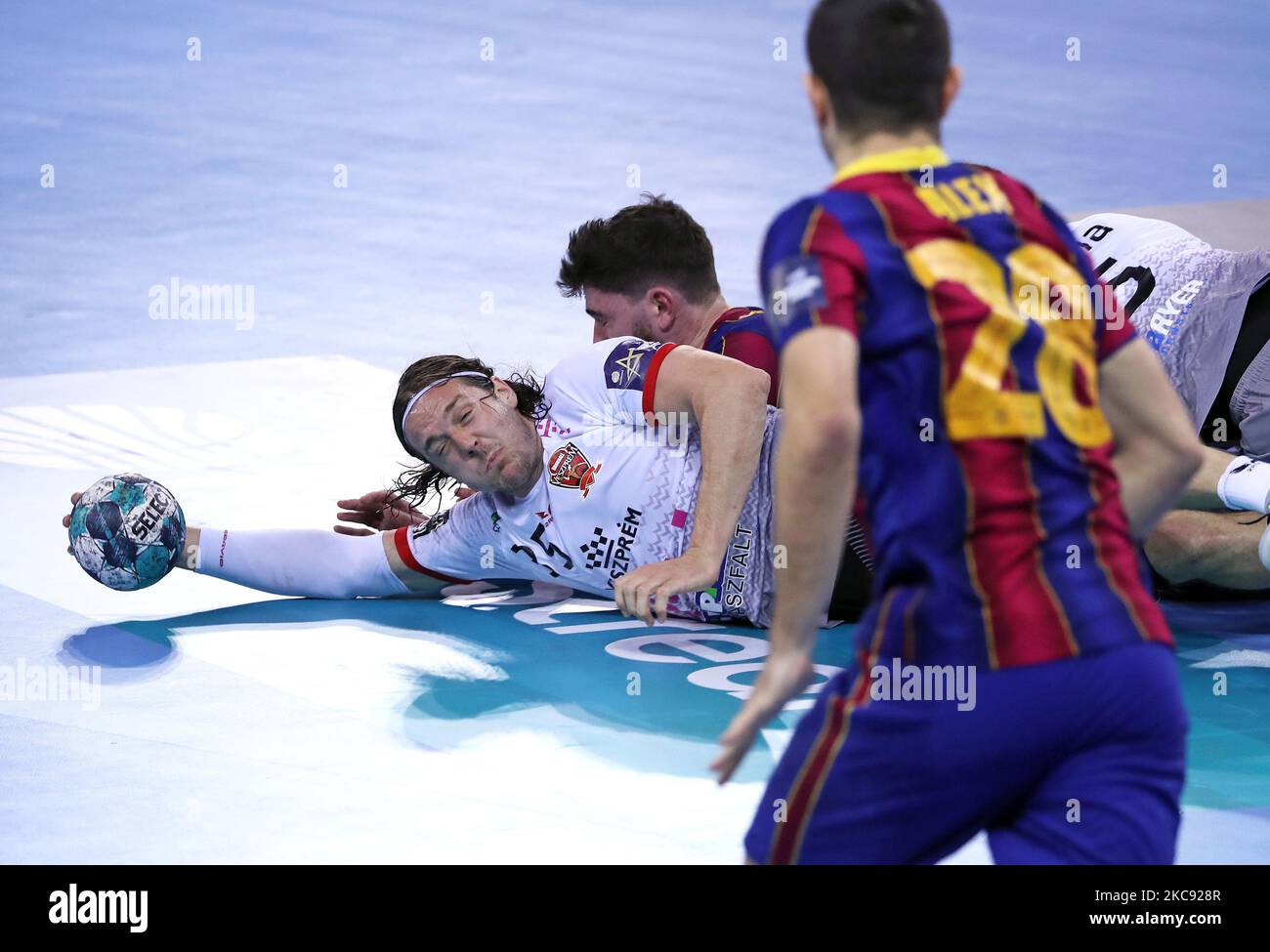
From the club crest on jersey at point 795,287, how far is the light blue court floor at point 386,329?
5.33 ft

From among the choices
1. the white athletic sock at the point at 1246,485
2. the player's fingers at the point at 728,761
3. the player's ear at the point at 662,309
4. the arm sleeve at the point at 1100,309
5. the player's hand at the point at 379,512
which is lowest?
the player's hand at the point at 379,512

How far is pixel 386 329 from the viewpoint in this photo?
8070 millimetres

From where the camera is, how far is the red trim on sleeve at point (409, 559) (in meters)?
5.30

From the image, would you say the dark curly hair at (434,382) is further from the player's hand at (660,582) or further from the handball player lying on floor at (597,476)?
the player's hand at (660,582)

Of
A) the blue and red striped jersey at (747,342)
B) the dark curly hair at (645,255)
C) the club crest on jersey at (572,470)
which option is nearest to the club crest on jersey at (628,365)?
the club crest on jersey at (572,470)

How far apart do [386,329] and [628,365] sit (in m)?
3.31

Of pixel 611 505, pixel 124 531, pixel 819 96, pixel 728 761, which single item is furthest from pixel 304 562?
pixel 819 96

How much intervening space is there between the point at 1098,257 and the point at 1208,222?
11.6 feet

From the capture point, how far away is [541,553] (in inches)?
199

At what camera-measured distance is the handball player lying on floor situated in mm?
4828

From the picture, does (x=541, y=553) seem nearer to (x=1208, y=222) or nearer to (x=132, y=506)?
(x=132, y=506)

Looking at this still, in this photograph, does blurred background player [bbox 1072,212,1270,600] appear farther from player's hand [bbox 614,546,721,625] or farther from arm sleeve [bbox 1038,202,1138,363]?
arm sleeve [bbox 1038,202,1138,363]

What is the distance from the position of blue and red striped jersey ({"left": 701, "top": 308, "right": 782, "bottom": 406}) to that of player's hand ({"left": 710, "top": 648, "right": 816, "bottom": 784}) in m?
3.00

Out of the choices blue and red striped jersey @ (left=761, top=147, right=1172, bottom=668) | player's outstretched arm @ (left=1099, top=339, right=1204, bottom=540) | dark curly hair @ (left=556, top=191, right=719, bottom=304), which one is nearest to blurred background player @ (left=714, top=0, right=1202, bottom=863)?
blue and red striped jersey @ (left=761, top=147, right=1172, bottom=668)
